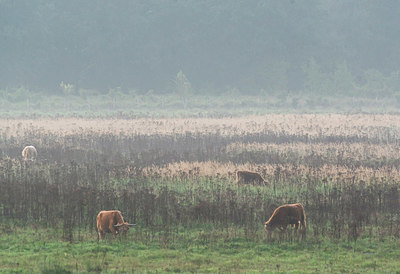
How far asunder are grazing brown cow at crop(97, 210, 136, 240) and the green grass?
0.25 meters

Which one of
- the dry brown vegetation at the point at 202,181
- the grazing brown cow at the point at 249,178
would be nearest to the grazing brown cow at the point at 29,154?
the dry brown vegetation at the point at 202,181

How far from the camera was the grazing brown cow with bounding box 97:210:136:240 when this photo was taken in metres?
14.5

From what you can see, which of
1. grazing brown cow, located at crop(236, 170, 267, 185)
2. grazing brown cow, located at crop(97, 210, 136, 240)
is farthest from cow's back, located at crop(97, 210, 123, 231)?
grazing brown cow, located at crop(236, 170, 267, 185)

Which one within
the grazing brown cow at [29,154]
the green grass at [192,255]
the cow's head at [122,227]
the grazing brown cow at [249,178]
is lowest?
the green grass at [192,255]

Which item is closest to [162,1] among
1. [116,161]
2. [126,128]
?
[126,128]

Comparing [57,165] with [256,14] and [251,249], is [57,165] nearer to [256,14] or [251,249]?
[251,249]

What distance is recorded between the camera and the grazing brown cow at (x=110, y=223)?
14.5 metres

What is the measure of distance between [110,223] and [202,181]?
8.38 meters

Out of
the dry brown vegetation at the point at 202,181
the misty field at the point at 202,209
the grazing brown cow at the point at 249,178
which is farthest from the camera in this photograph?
the grazing brown cow at the point at 249,178

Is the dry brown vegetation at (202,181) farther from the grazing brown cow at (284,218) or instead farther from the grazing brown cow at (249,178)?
the grazing brown cow at (284,218)

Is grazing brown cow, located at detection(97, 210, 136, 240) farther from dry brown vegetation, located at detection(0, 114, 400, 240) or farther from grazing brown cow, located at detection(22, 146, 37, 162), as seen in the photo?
grazing brown cow, located at detection(22, 146, 37, 162)

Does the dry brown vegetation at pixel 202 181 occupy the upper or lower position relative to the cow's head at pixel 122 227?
upper

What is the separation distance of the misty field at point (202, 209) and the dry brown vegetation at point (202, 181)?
0.23 ft

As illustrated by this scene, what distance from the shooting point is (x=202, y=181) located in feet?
74.0
